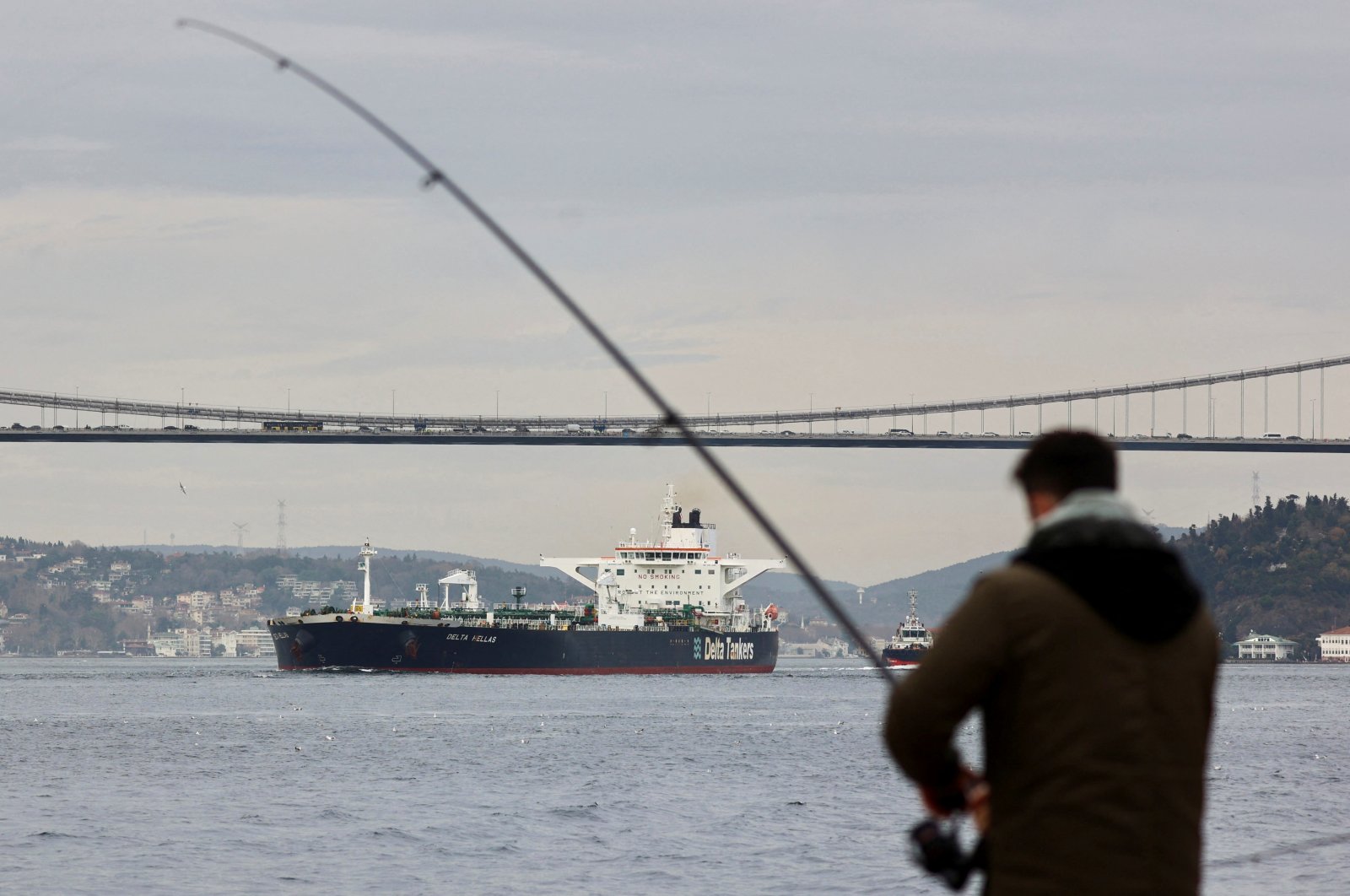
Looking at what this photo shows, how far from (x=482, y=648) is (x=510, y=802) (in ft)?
155

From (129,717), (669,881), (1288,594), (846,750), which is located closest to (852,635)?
(669,881)

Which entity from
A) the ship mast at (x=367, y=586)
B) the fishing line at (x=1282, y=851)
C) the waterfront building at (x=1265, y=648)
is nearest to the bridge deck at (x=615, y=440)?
the ship mast at (x=367, y=586)

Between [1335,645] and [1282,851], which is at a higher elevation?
[1282,851]

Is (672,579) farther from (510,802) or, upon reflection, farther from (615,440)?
(510,802)

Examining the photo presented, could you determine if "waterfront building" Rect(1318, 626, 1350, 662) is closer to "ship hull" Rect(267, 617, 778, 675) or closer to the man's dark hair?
"ship hull" Rect(267, 617, 778, 675)

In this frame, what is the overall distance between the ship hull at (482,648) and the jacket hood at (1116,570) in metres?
65.3

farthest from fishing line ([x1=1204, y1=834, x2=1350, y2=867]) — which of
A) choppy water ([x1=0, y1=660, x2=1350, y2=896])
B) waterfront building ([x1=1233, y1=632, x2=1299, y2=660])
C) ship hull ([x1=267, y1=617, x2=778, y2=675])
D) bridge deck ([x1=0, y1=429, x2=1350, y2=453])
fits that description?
waterfront building ([x1=1233, y1=632, x2=1299, y2=660])

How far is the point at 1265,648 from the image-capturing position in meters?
140

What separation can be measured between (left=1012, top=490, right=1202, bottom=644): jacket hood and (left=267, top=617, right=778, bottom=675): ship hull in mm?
65281

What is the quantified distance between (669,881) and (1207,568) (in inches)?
5544

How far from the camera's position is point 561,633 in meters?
71.2

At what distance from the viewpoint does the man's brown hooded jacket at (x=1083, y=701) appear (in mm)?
2965

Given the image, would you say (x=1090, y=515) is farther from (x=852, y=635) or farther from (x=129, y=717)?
(x=129, y=717)

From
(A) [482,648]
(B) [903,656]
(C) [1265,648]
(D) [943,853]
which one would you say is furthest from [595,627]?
(C) [1265,648]
